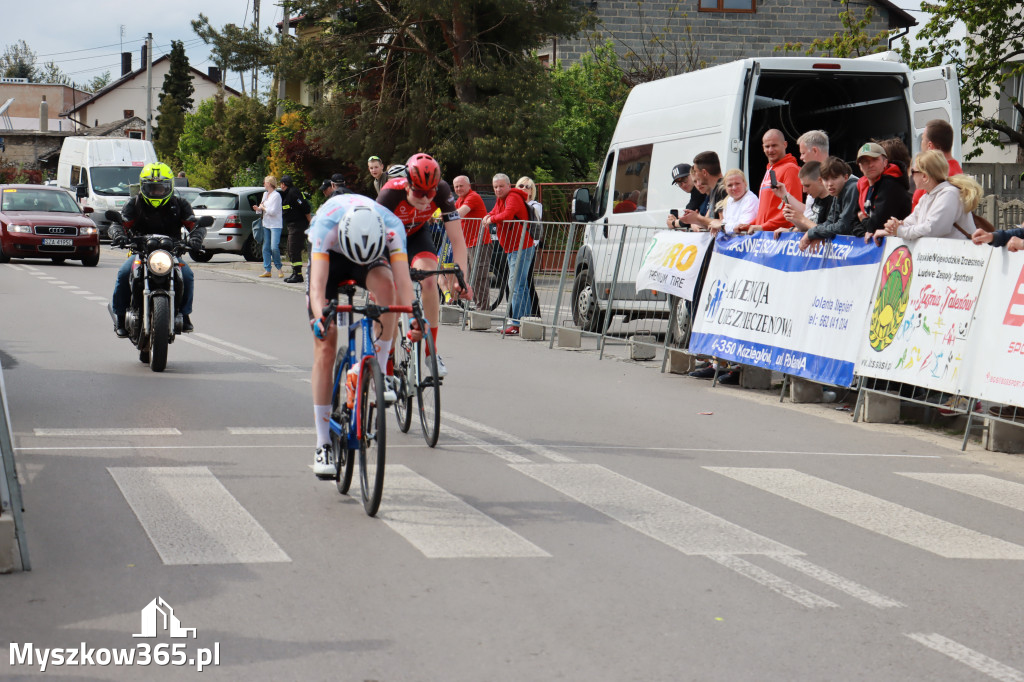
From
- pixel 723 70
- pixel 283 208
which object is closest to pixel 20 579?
pixel 723 70

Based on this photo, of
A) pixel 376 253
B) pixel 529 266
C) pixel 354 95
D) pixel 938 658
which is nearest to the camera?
pixel 938 658

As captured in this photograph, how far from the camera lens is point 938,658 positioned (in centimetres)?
481

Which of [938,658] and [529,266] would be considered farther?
[529,266]

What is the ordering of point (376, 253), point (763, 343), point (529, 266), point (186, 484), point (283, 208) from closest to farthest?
point (376, 253) < point (186, 484) < point (763, 343) < point (529, 266) < point (283, 208)

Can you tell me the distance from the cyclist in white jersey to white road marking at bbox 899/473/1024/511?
334 cm

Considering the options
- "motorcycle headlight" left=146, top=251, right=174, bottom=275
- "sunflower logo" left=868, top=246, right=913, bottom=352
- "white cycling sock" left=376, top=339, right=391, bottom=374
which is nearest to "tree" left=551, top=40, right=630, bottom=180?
"motorcycle headlight" left=146, top=251, right=174, bottom=275

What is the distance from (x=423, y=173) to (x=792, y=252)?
439cm

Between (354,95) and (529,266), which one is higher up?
(354,95)

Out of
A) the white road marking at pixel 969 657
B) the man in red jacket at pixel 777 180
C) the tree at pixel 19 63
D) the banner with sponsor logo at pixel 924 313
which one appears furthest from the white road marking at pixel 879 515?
the tree at pixel 19 63

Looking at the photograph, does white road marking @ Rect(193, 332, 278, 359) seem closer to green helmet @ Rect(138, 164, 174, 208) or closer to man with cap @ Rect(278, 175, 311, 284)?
green helmet @ Rect(138, 164, 174, 208)

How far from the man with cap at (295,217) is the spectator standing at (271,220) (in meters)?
0.37

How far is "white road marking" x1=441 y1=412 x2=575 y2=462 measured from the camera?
28.3 ft

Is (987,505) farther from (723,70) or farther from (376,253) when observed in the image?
(723,70)

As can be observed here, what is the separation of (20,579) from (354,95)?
95.5 feet
